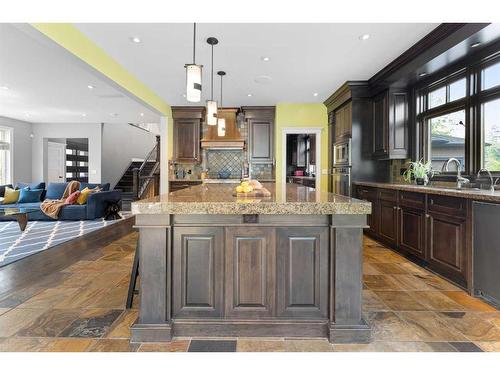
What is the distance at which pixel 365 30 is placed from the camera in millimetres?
3227

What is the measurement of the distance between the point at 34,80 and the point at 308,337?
6.14 meters

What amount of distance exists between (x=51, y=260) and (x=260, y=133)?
15.5ft

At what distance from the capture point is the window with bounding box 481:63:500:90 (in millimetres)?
3085

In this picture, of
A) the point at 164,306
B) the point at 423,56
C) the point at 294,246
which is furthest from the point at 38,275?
the point at 423,56

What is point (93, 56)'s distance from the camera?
362 centimetres

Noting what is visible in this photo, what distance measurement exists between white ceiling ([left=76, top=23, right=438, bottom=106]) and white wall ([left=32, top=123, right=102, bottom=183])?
514cm

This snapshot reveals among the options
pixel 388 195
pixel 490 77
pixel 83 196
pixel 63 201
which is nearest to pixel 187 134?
pixel 83 196

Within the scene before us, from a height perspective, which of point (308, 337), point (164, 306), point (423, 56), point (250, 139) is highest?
point (423, 56)

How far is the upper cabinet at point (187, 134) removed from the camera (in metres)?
6.83

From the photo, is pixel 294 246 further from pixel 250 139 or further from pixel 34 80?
pixel 34 80

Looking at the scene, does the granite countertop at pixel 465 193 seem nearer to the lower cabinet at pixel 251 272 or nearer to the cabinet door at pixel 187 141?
the lower cabinet at pixel 251 272

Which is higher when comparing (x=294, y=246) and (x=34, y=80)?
(x=34, y=80)

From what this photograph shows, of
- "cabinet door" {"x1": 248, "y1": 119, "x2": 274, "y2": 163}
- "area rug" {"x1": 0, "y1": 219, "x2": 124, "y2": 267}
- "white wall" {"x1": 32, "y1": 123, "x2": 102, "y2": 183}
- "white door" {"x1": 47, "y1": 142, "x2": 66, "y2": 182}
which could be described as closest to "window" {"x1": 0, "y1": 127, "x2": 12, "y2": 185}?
"white wall" {"x1": 32, "y1": 123, "x2": 102, "y2": 183}

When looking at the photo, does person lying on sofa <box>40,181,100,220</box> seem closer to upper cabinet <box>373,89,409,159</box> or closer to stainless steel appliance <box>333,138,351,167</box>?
stainless steel appliance <box>333,138,351,167</box>
